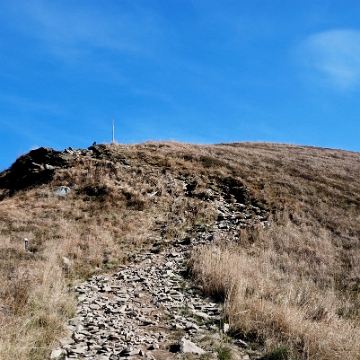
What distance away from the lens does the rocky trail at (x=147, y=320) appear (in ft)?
21.1

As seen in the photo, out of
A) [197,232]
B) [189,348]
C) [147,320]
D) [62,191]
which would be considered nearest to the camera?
[189,348]

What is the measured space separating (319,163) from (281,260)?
24.1 meters

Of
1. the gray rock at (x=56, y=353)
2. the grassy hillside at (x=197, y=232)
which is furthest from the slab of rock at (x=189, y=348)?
the gray rock at (x=56, y=353)

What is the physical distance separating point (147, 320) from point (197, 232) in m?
9.68

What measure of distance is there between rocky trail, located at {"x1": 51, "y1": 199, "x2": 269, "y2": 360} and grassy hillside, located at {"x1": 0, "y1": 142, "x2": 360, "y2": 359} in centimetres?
39

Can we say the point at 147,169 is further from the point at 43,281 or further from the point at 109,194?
the point at 43,281

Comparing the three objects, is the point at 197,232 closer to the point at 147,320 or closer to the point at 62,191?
the point at 62,191

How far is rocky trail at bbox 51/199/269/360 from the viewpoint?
6.44 meters

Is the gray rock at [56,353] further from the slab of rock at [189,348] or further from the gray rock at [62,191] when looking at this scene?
the gray rock at [62,191]

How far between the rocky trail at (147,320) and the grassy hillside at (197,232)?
388 millimetres

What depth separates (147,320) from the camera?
26.2 feet

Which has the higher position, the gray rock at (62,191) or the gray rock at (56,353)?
the gray rock at (62,191)

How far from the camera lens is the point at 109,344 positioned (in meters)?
6.65

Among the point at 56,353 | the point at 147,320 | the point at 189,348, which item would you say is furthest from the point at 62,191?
the point at 189,348
